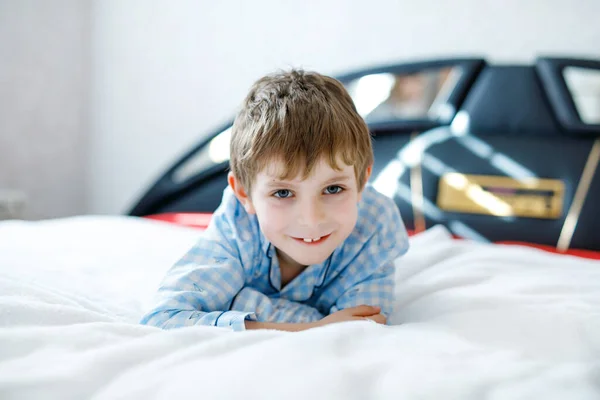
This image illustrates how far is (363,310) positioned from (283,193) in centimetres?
22

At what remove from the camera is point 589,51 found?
1.71 m

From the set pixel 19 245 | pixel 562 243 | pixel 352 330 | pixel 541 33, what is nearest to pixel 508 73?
pixel 541 33

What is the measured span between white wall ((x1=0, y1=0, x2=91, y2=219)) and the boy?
55.7 inches

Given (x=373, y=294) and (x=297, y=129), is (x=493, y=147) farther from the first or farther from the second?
(x=297, y=129)

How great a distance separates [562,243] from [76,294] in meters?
1.23

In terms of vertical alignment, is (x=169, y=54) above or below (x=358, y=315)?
above

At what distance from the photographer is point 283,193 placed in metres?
0.85

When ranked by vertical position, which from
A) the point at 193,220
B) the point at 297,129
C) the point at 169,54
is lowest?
the point at 193,220

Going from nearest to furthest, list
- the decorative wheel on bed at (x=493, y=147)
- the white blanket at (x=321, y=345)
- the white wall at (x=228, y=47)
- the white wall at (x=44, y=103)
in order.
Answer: the white blanket at (x=321, y=345) → the decorative wheel on bed at (x=493, y=147) → the white wall at (x=228, y=47) → the white wall at (x=44, y=103)

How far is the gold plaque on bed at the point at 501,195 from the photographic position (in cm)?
157

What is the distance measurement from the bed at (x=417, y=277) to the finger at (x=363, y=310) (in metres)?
0.06

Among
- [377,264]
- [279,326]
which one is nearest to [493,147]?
[377,264]

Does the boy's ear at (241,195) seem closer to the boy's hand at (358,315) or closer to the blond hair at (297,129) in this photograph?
the blond hair at (297,129)

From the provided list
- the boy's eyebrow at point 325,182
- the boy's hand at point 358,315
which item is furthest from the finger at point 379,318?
the boy's eyebrow at point 325,182
